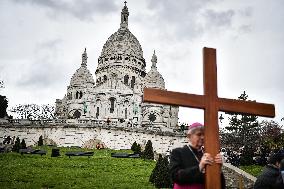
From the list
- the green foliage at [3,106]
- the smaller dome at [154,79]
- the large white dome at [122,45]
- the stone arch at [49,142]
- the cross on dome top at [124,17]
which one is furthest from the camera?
the cross on dome top at [124,17]

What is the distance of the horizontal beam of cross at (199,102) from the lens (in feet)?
18.2

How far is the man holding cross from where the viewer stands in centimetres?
533

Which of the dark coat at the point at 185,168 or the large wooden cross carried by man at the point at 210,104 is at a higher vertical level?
the large wooden cross carried by man at the point at 210,104

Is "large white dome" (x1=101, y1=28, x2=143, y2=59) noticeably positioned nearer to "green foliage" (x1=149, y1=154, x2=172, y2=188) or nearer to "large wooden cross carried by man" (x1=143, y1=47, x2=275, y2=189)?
"green foliage" (x1=149, y1=154, x2=172, y2=188)

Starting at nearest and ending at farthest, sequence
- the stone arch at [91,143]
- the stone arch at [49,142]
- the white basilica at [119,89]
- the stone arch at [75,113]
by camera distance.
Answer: the stone arch at [91,143] < the stone arch at [49,142] < the white basilica at [119,89] < the stone arch at [75,113]

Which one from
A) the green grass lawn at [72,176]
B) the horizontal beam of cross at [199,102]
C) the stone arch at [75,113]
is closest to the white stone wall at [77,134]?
the stone arch at [75,113]

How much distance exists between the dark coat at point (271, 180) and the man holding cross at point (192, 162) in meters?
1.79

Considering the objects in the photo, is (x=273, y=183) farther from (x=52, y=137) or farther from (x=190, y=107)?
(x=52, y=137)

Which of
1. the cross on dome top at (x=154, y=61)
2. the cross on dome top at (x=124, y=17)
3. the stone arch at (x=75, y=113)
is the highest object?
the cross on dome top at (x=124, y=17)

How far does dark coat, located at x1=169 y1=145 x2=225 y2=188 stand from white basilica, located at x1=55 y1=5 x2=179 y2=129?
154 ft

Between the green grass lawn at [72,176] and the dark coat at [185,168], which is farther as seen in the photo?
the green grass lawn at [72,176]

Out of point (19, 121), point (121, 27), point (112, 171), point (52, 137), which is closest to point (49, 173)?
point (112, 171)

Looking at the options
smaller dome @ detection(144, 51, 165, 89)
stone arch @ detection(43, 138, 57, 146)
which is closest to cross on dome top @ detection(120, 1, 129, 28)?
smaller dome @ detection(144, 51, 165, 89)

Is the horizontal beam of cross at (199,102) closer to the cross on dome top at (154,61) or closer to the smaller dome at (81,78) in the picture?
the smaller dome at (81,78)
